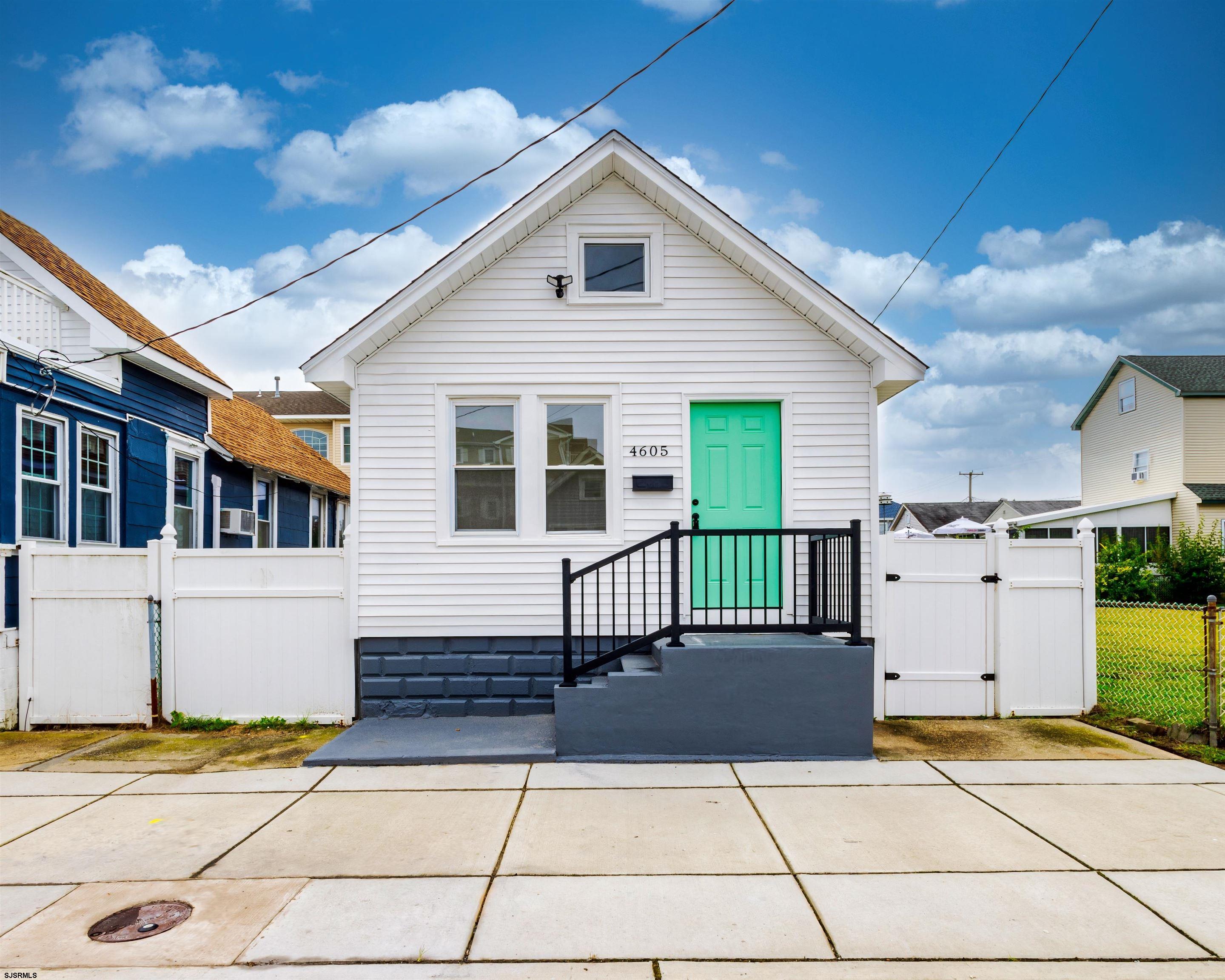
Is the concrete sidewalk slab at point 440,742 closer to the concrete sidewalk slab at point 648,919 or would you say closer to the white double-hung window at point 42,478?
the concrete sidewalk slab at point 648,919

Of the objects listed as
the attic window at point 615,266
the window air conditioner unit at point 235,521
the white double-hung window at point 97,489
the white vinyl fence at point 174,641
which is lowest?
the white vinyl fence at point 174,641

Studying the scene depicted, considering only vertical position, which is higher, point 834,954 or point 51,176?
point 51,176

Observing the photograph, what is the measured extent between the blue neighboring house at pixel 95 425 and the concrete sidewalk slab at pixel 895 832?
6.93 m

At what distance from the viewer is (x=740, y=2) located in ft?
25.6

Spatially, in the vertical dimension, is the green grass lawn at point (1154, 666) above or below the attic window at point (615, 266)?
below

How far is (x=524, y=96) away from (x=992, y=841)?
936 centimetres

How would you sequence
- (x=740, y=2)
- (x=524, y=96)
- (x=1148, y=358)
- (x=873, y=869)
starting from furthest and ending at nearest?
1. (x=1148, y=358)
2. (x=524, y=96)
3. (x=740, y=2)
4. (x=873, y=869)

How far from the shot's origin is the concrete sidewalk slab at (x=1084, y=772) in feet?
17.9

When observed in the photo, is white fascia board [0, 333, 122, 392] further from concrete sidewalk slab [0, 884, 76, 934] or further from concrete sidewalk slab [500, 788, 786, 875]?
concrete sidewalk slab [500, 788, 786, 875]

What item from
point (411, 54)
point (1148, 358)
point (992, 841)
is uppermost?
point (411, 54)

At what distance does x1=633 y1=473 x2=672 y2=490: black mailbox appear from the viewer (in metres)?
7.23

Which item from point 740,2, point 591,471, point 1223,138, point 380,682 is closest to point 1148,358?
point 1223,138

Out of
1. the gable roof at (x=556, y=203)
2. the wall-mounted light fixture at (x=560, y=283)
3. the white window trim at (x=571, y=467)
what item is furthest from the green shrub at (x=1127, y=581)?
the wall-mounted light fixture at (x=560, y=283)

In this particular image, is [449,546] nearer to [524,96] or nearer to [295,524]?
[524,96]
